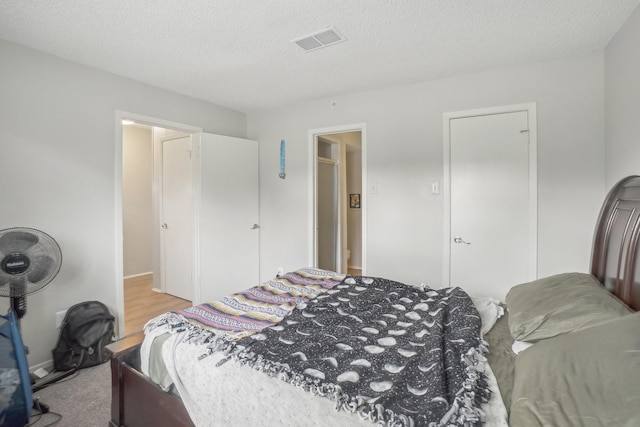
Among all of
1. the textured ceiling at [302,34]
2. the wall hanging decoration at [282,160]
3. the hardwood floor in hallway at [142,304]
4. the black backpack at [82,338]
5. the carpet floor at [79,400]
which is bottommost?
the carpet floor at [79,400]

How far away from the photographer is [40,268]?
212 centimetres

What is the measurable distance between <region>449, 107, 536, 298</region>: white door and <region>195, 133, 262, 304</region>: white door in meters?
2.39

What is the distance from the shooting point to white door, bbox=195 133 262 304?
3.66 meters

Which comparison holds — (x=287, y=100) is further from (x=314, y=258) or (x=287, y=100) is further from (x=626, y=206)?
(x=626, y=206)

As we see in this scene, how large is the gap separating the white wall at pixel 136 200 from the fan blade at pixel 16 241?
10.7 feet

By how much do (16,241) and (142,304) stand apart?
2.16 metres

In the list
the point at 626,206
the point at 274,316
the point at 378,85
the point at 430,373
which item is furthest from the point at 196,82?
the point at 626,206

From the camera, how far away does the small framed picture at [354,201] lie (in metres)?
5.62

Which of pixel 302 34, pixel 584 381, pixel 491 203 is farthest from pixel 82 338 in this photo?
pixel 491 203

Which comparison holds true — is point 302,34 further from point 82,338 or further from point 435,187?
point 82,338

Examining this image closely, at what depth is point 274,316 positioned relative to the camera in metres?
1.76

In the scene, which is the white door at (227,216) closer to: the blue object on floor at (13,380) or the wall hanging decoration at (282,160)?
the wall hanging decoration at (282,160)

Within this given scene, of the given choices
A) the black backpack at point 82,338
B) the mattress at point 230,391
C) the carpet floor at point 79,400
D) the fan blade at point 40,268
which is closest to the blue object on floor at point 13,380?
the carpet floor at point 79,400

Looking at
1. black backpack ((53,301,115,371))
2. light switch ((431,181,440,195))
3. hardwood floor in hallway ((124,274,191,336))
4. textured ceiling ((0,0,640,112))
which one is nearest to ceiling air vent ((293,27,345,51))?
textured ceiling ((0,0,640,112))
